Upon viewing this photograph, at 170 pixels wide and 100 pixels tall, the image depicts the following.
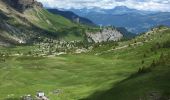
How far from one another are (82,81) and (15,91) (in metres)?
38.5

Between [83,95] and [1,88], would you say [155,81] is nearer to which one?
[83,95]

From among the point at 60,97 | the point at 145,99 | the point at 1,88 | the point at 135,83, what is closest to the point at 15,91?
the point at 1,88

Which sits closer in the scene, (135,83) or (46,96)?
(135,83)

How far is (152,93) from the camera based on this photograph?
113 meters

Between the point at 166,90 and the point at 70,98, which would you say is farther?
the point at 70,98

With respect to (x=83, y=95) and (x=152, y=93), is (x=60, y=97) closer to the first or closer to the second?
(x=83, y=95)

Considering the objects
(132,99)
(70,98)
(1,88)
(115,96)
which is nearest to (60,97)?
(70,98)

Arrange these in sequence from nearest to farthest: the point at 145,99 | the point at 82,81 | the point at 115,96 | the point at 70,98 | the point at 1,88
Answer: the point at 145,99 < the point at 115,96 < the point at 70,98 < the point at 1,88 < the point at 82,81

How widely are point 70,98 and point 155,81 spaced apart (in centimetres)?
2785

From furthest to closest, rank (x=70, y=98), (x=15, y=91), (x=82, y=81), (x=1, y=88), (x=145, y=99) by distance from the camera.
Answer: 1. (x=82, y=81)
2. (x=1, y=88)
3. (x=15, y=91)
4. (x=70, y=98)
5. (x=145, y=99)

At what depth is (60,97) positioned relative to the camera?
14038cm

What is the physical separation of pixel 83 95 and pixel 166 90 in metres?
32.7

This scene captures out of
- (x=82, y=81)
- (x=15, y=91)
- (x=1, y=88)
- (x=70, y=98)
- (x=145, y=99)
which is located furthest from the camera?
(x=82, y=81)

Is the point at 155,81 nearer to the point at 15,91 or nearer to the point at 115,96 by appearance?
the point at 115,96
